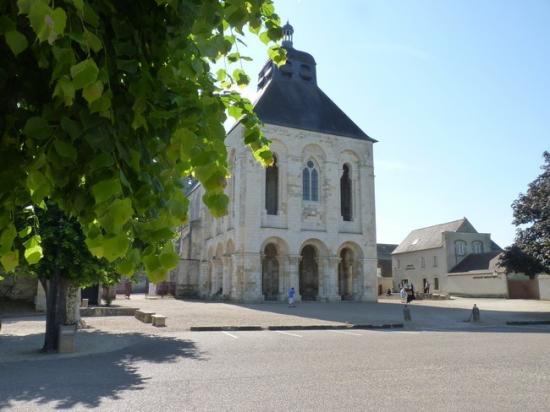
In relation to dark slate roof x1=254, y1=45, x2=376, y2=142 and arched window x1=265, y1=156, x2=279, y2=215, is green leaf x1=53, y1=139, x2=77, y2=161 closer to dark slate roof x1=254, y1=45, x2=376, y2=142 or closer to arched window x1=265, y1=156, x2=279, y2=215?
dark slate roof x1=254, y1=45, x2=376, y2=142

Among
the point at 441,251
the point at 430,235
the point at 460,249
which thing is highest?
the point at 430,235

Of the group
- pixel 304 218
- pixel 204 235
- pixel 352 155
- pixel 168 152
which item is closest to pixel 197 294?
pixel 204 235

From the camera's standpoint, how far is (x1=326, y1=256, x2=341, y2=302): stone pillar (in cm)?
3475

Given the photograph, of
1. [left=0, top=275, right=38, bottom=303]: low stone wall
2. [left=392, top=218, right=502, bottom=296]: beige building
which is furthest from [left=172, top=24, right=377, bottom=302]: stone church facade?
[left=392, top=218, right=502, bottom=296]: beige building

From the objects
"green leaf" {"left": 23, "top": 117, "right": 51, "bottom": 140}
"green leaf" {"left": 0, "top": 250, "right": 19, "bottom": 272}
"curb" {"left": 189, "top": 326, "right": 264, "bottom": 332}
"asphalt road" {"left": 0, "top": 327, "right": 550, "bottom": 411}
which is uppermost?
"green leaf" {"left": 23, "top": 117, "right": 51, "bottom": 140}

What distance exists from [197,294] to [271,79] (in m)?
21.3

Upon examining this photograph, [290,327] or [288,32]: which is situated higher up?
[288,32]

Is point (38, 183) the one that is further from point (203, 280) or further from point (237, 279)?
point (203, 280)

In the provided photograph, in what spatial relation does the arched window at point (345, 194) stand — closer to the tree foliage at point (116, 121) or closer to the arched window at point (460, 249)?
the arched window at point (460, 249)

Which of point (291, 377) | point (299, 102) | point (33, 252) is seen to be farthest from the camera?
point (299, 102)

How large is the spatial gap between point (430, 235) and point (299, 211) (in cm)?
2919

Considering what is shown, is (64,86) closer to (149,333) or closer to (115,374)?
(115,374)

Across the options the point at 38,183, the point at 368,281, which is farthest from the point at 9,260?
the point at 368,281

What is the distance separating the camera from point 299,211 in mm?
35250
